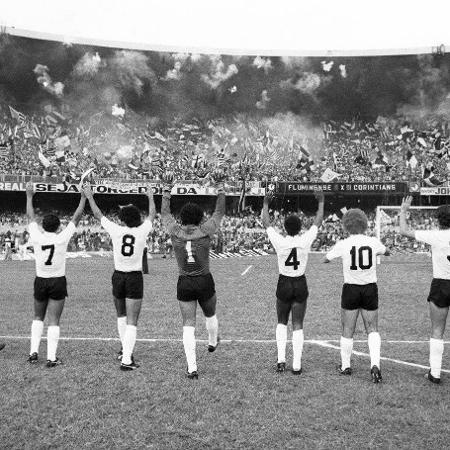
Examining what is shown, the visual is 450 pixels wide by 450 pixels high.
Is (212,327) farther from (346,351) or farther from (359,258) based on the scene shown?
(359,258)

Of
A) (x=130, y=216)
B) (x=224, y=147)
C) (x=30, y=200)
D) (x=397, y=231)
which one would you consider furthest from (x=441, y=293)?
(x=224, y=147)

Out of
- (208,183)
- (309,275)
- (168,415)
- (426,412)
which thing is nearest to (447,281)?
(426,412)

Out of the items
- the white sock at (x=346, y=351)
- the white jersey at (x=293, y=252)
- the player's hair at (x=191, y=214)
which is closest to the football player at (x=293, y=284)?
the white jersey at (x=293, y=252)

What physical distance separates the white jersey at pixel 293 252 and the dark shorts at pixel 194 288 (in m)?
1.11

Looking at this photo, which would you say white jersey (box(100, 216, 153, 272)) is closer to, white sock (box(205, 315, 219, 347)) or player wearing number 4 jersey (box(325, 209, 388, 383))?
white sock (box(205, 315, 219, 347))

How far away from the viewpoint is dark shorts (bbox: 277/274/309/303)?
750 cm

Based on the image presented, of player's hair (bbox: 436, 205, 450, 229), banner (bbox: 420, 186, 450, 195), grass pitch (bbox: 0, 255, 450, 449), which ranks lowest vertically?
grass pitch (bbox: 0, 255, 450, 449)

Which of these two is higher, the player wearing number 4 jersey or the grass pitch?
the player wearing number 4 jersey

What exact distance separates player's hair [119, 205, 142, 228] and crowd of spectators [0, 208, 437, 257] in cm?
3038

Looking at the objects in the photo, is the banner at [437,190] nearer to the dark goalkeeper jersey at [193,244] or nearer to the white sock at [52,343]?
the dark goalkeeper jersey at [193,244]

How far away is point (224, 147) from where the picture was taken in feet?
202

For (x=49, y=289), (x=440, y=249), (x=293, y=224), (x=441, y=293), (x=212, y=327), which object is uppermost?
→ (x=293, y=224)

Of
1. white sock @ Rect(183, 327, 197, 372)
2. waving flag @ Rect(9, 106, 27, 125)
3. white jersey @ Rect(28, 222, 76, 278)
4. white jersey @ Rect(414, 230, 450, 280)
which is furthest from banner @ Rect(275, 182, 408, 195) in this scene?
white sock @ Rect(183, 327, 197, 372)

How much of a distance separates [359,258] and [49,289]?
437cm
